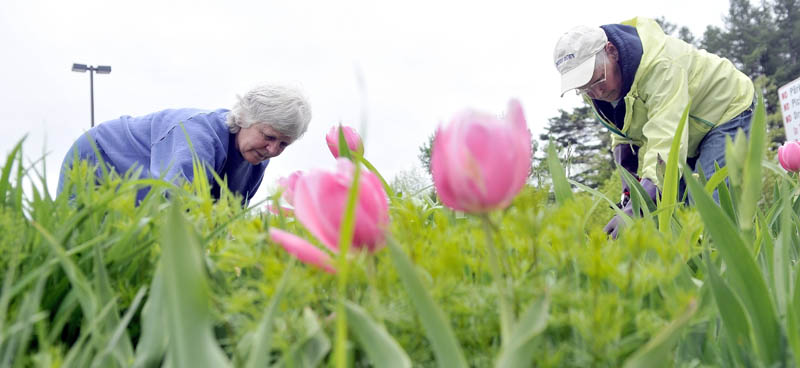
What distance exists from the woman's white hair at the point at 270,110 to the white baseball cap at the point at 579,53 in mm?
1451

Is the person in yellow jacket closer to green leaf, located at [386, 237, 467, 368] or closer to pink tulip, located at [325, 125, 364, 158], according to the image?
pink tulip, located at [325, 125, 364, 158]

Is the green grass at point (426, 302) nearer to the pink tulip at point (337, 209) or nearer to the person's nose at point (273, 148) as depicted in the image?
the pink tulip at point (337, 209)

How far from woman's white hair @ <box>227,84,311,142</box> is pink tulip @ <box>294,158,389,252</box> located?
2746 mm

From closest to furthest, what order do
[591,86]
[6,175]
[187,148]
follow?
[6,175] → [187,148] → [591,86]

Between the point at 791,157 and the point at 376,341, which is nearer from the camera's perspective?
the point at 376,341

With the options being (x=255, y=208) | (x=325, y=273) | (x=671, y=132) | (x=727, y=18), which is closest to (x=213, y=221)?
(x=255, y=208)

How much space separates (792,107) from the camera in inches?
315

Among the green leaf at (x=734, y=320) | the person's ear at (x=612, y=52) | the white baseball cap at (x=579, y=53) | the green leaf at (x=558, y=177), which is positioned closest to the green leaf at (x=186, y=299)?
the green leaf at (x=734, y=320)

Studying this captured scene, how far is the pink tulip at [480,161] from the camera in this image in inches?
14.0

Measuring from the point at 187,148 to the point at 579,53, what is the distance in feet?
5.91

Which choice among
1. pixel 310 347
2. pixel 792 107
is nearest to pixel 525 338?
pixel 310 347

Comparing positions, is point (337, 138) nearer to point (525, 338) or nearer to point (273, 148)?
point (525, 338)

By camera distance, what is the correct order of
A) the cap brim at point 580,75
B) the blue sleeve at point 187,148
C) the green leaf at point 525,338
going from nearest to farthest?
the green leaf at point 525,338 < the blue sleeve at point 187,148 < the cap brim at point 580,75

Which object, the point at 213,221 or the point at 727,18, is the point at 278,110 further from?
the point at 727,18
